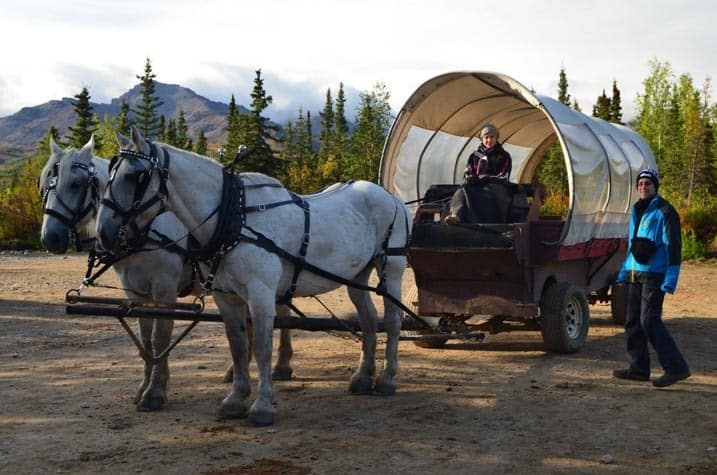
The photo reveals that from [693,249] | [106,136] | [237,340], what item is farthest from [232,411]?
[106,136]

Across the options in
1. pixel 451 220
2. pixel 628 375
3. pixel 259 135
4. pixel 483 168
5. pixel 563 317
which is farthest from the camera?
pixel 259 135

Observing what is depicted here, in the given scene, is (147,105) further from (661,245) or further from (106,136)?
(661,245)

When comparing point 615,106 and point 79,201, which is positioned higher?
point 615,106

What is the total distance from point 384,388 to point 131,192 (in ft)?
9.80


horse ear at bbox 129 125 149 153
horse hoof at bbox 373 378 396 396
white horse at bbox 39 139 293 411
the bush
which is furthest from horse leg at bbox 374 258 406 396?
the bush

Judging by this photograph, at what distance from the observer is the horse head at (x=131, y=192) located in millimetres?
4953

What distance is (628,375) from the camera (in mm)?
7082

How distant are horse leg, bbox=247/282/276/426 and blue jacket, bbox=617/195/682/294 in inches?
141

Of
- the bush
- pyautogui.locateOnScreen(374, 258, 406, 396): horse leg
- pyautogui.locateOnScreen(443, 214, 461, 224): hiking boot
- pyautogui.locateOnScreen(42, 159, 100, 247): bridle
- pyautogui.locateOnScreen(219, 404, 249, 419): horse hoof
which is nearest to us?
pyautogui.locateOnScreen(219, 404, 249, 419): horse hoof

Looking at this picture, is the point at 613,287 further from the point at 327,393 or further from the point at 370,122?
the point at 370,122

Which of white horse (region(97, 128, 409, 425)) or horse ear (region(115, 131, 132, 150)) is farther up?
horse ear (region(115, 131, 132, 150))

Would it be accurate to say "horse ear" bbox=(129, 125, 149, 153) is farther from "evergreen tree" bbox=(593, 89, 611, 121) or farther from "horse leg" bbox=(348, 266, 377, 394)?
"evergreen tree" bbox=(593, 89, 611, 121)

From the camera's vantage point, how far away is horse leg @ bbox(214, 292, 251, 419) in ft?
18.9

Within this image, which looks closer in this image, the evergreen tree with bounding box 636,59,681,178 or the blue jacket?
the blue jacket
